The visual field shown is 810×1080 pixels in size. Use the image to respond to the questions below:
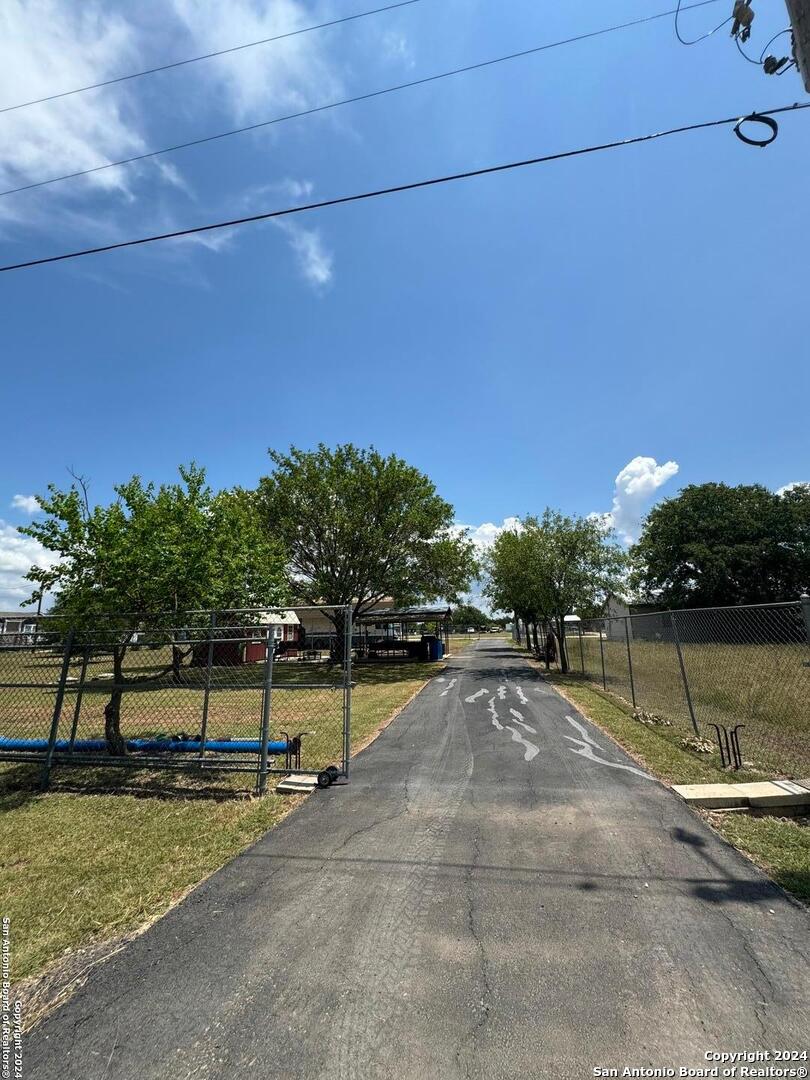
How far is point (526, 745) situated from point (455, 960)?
19.4 feet

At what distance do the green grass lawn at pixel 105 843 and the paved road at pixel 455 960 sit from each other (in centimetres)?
43

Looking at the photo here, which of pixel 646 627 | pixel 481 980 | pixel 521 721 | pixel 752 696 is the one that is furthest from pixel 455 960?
pixel 646 627

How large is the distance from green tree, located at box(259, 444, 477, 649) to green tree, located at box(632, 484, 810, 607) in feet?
92.1

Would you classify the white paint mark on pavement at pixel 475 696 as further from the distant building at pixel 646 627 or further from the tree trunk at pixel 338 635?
the tree trunk at pixel 338 635

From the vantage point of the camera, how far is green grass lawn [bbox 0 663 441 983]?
3.60 m

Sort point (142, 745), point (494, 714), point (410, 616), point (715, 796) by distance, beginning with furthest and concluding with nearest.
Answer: point (410, 616) → point (494, 714) → point (142, 745) → point (715, 796)

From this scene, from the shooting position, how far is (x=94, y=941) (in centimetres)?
335

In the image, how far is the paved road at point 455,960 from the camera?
2.38 metres

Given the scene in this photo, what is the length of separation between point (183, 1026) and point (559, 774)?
5368 mm

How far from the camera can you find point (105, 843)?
4.99 metres

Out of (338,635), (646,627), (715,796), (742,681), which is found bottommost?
(715,796)

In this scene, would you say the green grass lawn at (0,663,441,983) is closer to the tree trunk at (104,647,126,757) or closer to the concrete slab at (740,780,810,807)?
the tree trunk at (104,647,126,757)

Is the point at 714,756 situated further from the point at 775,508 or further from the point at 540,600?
the point at 775,508

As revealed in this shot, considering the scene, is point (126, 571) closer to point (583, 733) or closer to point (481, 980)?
point (481, 980)
